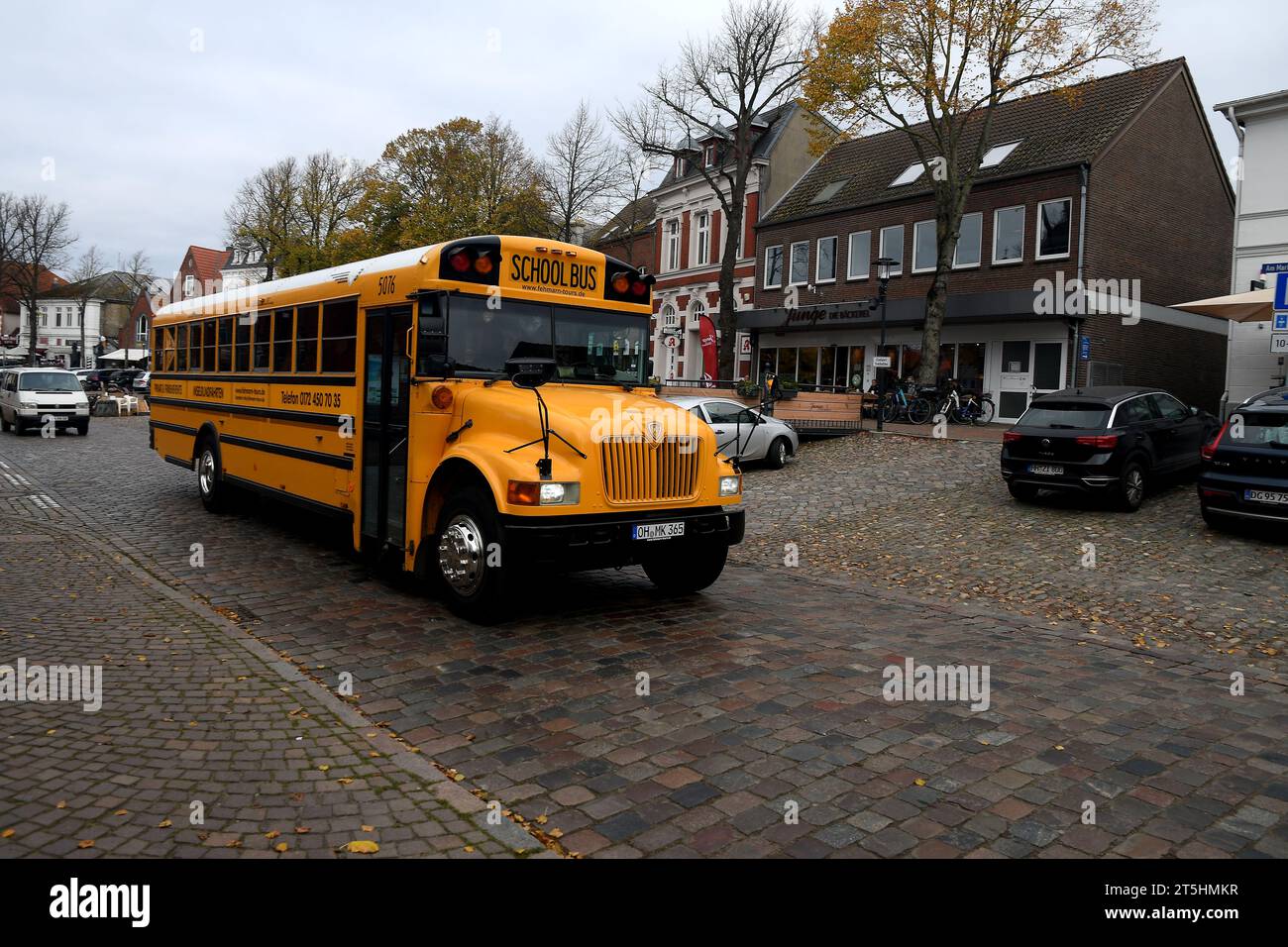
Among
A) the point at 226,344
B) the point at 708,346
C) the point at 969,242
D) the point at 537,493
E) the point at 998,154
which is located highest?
the point at 998,154

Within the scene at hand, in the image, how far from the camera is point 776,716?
5.34 meters

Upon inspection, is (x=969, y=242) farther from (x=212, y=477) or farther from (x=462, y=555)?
(x=462, y=555)

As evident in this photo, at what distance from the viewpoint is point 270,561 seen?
9703mm

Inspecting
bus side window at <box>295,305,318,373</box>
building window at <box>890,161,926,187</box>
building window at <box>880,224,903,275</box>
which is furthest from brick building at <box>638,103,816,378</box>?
bus side window at <box>295,305,318,373</box>

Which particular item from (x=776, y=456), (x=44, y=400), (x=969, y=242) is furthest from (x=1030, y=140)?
(x=44, y=400)

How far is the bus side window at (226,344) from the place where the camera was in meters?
12.1

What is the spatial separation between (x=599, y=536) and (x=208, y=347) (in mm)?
8343

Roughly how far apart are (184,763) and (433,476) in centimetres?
351

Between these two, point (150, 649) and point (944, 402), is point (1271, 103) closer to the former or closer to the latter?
point (944, 402)

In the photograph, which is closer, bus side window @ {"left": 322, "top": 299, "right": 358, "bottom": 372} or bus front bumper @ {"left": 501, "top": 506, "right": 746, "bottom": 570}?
bus front bumper @ {"left": 501, "top": 506, "right": 746, "bottom": 570}

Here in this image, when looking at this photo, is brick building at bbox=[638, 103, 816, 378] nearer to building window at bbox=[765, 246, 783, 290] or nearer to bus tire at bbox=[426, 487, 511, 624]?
building window at bbox=[765, 246, 783, 290]

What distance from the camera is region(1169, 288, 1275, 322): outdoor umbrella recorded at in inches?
698

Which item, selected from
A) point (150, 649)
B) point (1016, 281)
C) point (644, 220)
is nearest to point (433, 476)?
point (150, 649)

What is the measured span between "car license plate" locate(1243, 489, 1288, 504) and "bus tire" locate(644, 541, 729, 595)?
6.98 meters
